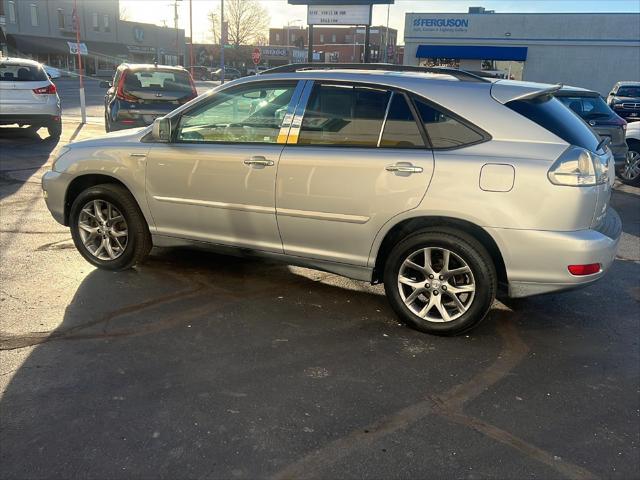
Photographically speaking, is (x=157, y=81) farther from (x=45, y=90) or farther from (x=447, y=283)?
(x=447, y=283)

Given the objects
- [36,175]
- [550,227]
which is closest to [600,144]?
[550,227]

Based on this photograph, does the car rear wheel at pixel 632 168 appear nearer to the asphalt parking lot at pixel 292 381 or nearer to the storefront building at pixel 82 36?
the asphalt parking lot at pixel 292 381

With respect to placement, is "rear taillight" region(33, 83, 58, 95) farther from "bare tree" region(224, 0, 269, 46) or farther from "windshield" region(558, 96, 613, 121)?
"bare tree" region(224, 0, 269, 46)

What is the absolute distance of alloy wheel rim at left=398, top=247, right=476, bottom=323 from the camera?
3.88 m

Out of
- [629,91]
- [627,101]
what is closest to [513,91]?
[627,101]

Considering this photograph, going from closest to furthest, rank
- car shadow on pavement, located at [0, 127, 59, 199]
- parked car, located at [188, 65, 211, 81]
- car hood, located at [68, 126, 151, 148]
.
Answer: car hood, located at [68, 126, 151, 148]
car shadow on pavement, located at [0, 127, 59, 199]
parked car, located at [188, 65, 211, 81]

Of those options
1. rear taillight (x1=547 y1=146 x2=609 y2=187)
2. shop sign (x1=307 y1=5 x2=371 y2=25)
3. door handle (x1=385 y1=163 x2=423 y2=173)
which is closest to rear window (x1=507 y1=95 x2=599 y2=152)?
rear taillight (x1=547 y1=146 x2=609 y2=187)

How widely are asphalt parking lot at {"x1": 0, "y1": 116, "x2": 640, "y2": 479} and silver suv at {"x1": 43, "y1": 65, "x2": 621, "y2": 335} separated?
0.42 metres

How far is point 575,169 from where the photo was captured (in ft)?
11.6

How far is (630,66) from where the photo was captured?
122 feet

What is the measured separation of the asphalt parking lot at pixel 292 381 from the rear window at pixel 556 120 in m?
1.37

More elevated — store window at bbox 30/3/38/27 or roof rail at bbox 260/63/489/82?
store window at bbox 30/3/38/27

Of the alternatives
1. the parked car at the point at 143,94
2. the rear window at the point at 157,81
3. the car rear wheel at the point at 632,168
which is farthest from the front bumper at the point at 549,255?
the rear window at the point at 157,81

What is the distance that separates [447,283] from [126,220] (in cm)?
275
